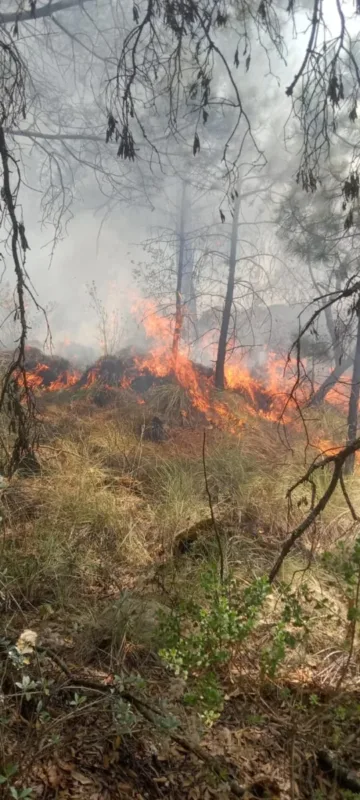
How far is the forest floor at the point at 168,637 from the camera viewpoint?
5.84 ft

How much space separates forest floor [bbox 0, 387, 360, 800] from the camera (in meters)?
1.78

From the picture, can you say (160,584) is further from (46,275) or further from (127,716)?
(46,275)

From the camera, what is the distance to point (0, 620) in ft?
8.17

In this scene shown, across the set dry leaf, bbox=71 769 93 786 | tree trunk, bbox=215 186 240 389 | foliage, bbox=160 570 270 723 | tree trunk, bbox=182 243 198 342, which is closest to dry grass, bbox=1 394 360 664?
foliage, bbox=160 570 270 723

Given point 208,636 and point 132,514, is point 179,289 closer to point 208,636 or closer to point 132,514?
point 132,514

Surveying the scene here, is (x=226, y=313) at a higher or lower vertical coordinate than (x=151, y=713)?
higher

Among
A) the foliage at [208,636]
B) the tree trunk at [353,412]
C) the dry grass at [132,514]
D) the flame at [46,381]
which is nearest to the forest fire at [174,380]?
the flame at [46,381]

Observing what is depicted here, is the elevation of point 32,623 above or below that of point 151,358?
below

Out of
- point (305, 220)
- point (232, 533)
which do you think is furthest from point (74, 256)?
point (232, 533)

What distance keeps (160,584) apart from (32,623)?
0.86 metres

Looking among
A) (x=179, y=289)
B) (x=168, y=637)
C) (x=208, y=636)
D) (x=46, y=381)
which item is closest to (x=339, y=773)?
(x=208, y=636)

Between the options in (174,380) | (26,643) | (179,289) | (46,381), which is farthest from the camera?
(179,289)

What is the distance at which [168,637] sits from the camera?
2.11 meters

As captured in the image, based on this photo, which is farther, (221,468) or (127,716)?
(221,468)
